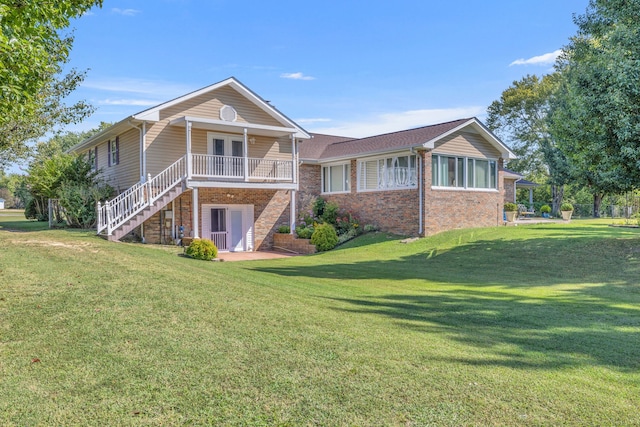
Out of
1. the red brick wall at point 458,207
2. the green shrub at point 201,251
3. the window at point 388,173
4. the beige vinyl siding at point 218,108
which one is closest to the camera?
the green shrub at point 201,251

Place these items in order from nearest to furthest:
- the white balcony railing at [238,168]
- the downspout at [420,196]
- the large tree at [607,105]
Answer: the large tree at [607,105]
the white balcony railing at [238,168]
the downspout at [420,196]

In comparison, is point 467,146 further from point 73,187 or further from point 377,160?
point 73,187

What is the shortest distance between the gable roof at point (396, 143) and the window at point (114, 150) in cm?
916

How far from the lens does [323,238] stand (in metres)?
19.2

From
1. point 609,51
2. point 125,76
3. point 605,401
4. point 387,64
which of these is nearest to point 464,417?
point 605,401

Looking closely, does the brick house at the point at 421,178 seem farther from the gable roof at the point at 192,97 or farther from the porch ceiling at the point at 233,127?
the porch ceiling at the point at 233,127

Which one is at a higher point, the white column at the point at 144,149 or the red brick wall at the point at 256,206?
the white column at the point at 144,149

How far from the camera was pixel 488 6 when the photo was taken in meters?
18.4

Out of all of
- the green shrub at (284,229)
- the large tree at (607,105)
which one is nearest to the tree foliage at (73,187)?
the green shrub at (284,229)

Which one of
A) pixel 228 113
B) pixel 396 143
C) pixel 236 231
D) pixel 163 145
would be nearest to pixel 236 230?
→ pixel 236 231

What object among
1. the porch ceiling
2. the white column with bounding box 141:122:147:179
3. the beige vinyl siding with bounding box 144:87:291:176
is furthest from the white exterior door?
the white column with bounding box 141:122:147:179

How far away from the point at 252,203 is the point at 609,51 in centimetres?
1441

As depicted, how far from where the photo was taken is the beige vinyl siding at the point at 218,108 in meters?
18.7

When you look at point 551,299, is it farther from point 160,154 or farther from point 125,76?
point 125,76
